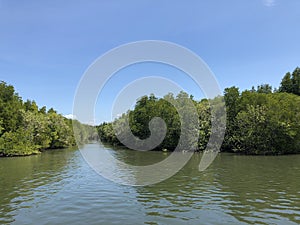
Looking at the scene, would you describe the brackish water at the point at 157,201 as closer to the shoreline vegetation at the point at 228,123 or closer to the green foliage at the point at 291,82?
the shoreline vegetation at the point at 228,123

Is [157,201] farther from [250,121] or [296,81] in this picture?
[296,81]

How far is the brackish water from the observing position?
46.1 feet

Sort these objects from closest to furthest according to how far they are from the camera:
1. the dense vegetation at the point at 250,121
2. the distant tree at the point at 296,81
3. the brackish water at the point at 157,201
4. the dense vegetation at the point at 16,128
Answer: the brackish water at the point at 157,201 < the dense vegetation at the point at 250,121 < the dense vegetation at the point at 16,128 < the distant tree at the point at 296,81

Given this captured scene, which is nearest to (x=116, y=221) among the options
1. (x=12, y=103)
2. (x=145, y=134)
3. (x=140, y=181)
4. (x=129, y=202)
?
(x=129, y=202)

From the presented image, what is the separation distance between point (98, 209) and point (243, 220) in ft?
25.5

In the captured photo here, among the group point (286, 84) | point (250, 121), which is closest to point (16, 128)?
point (250, 121)

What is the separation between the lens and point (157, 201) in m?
17.7

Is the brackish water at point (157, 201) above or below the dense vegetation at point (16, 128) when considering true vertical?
below

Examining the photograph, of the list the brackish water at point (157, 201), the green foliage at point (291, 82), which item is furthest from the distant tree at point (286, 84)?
the brackish water at point (157, 201)

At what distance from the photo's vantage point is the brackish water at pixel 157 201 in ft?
46.1

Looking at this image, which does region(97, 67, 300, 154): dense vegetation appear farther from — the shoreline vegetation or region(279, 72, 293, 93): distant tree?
region(279, 72, 293, 93): distant tree

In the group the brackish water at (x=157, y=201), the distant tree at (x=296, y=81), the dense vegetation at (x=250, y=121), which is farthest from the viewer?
the distant tree at (x=296, y=81)

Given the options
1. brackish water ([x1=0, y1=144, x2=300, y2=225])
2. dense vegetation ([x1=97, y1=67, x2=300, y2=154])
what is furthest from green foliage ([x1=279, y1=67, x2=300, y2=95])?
brackish water ([x1=0, y1=144, x2=300, y2=225])

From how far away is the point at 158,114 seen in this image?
3132 inches
